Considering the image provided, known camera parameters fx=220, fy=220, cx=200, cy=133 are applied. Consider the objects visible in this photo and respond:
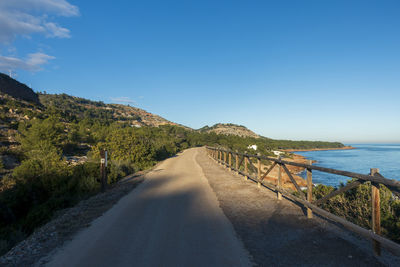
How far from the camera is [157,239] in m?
4.38

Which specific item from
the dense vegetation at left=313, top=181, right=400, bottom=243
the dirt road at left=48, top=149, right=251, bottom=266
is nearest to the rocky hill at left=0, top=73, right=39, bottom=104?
the dirt road at left=48, top=149, right=251, bottom=266

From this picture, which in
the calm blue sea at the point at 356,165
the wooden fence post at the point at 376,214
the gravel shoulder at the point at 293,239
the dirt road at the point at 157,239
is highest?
the wooden fence post at the point at 376,214

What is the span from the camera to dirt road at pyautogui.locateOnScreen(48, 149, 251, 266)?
3602 mm

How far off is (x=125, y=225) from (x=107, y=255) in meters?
1.44

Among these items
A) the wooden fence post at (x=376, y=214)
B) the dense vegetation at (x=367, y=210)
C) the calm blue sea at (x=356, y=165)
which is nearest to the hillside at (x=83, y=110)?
Answer: the calm blue sea at (x=356, y=165)

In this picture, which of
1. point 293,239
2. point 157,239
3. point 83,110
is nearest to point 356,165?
point 293,239

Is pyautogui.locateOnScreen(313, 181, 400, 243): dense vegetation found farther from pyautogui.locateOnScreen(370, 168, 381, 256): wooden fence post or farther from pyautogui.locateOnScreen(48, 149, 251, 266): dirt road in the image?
pyautogui.locateOnScreen(48, 149, 251, 266): dirt road

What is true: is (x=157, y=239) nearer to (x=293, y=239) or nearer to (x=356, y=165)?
(x=293, y=239)

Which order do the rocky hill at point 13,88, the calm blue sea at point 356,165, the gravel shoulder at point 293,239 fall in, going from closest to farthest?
the gravel shoulder at point 293,239, the calm blue sea at point 356,165, the rocky hill at point 13,88

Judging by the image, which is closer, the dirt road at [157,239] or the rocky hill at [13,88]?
the dirt road at [157,239]

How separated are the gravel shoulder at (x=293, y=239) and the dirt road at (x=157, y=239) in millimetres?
323

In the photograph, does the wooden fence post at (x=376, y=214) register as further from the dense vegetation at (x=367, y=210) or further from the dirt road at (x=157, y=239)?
the dirt road at (x=157, y=239)

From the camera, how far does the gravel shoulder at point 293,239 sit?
348 cm

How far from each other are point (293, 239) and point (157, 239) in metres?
2.68
